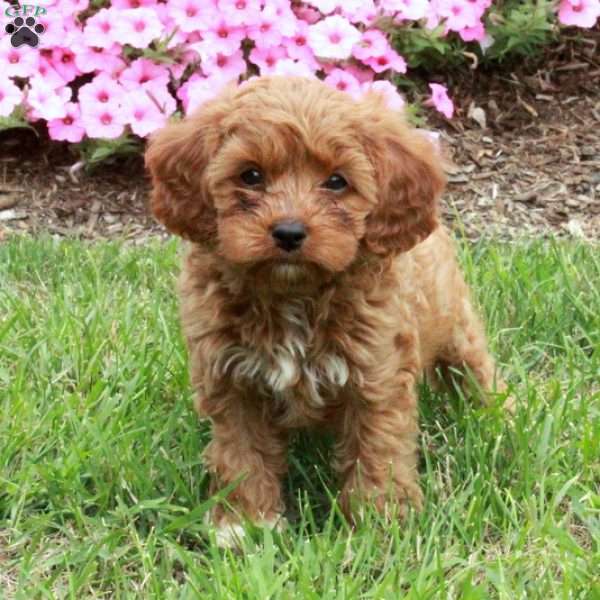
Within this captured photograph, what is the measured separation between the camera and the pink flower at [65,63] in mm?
6871

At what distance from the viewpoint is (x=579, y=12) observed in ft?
23.7

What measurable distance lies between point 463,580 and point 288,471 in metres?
0.98

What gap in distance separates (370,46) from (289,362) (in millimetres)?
3407

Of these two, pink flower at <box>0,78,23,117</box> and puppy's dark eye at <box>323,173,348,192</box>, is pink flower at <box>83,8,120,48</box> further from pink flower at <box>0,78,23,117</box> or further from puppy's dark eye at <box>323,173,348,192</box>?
puppy's dark eye at <box>323,173,348,192</box>

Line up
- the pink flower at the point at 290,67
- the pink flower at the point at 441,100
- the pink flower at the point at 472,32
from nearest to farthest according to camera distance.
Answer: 1. the pink flower at the point at 290,67
2. the pink flower at the point at 441,100
3. the pink flower at the point at 472,32

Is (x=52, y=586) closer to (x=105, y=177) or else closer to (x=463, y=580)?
(x=463, y=580)

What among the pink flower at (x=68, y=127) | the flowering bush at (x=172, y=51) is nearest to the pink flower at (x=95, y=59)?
the flowering bush at (x=172, y=51)

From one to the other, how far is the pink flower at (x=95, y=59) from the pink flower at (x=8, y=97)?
1.23ft

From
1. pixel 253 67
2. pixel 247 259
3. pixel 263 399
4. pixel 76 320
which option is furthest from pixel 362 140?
pixel 253 67

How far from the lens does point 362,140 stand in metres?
3.67

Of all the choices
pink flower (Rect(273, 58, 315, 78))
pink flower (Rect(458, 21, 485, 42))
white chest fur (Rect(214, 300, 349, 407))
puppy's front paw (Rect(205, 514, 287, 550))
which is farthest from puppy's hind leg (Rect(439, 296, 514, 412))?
pink flower (Rect(458, 21, 485, 42))

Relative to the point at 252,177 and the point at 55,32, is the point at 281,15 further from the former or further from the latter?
the point at 252,177

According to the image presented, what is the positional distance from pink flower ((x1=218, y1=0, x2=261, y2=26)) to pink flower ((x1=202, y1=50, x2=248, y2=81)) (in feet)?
0.58

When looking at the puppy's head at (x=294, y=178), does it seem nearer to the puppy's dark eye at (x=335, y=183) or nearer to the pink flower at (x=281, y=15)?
the puppy's dark eye at (x=335, y=183)
